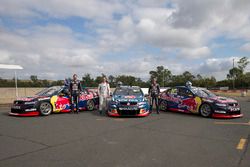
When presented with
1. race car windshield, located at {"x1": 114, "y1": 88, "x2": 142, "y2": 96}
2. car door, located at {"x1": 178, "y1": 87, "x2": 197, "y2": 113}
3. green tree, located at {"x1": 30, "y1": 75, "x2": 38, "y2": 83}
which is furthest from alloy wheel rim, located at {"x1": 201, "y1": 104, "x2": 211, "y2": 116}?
green tree, located at {"x1": 30, "y1": 75, "x2": 38, "y2": 83}

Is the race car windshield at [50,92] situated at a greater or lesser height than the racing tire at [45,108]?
greater

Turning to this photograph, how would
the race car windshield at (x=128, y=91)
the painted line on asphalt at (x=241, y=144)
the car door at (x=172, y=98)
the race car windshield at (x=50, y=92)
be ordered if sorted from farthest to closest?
the car door at (x=172, y=98)
the race car windshield at (x=128, y=91)
the race car windshield at (x=50, y=92)
the painted line on asphalt at (x=241, y=144)

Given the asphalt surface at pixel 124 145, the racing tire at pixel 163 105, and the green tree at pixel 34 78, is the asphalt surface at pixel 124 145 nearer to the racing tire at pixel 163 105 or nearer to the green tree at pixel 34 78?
the racing tire at pixel 163 105

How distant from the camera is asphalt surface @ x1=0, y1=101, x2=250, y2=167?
170 inches

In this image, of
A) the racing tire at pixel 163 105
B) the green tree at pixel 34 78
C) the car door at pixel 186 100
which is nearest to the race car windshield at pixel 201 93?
the car door at pixel 186 100

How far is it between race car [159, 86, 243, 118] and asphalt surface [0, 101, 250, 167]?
6.12ft

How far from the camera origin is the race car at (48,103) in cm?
998

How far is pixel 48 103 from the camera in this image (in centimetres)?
1052

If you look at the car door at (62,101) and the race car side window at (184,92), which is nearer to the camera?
the car door at (62,101)

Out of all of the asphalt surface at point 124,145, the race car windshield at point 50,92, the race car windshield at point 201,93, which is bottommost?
the asphalt surface at point 124,145

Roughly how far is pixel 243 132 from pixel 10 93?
17.7m

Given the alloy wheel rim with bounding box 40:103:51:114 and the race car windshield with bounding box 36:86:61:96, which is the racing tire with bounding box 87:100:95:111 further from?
the alloy wheel rim with bounding box 40:103:51:114

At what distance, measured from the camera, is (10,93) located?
19375 mm

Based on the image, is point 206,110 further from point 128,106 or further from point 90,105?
point 90,105
